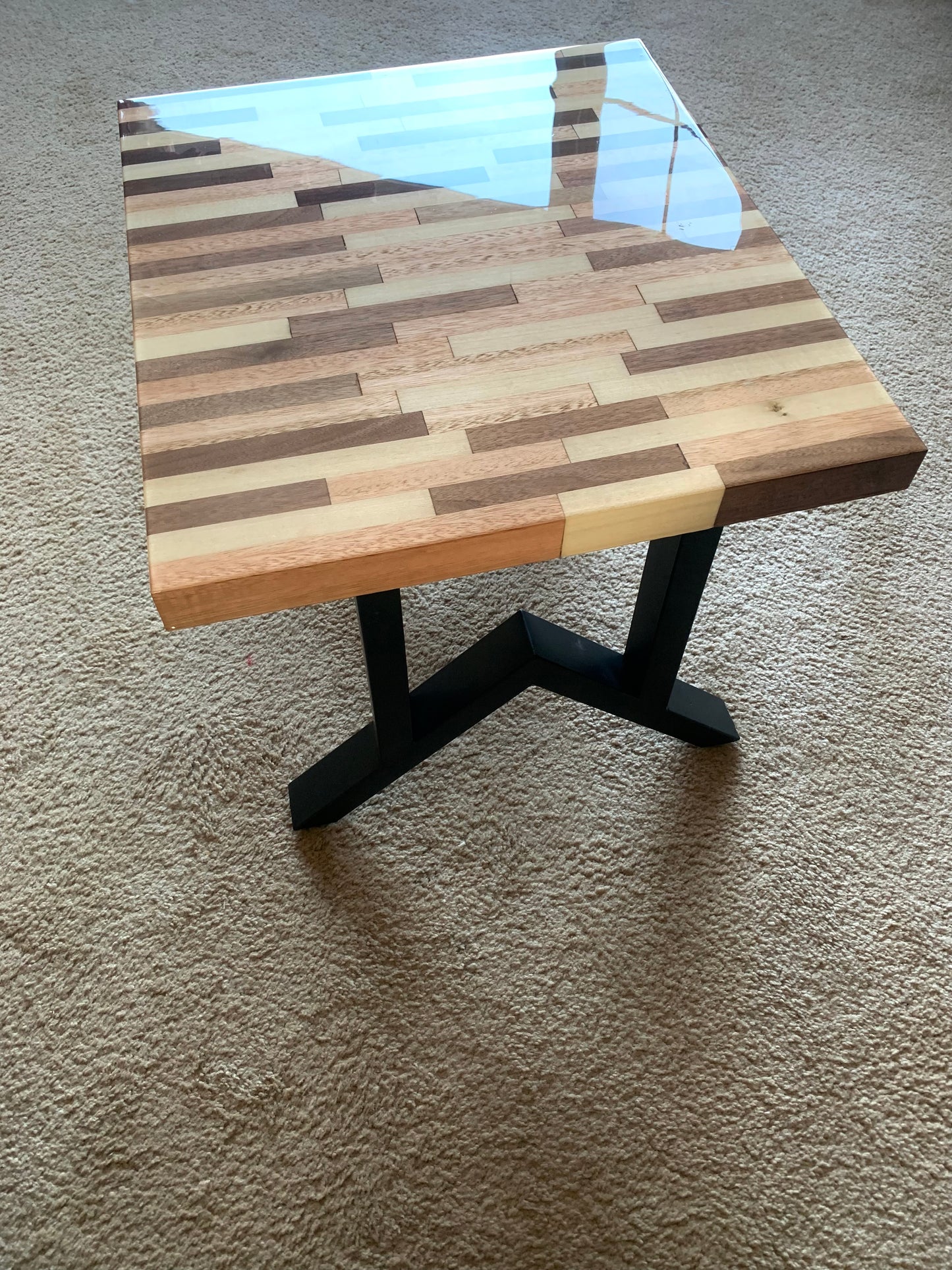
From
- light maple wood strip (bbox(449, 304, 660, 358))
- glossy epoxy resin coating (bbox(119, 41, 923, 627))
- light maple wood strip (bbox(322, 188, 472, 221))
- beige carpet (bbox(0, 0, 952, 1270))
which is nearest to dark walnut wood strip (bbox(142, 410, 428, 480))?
glossy epoxy resin coating (bbox(119, 41, 923, 627))

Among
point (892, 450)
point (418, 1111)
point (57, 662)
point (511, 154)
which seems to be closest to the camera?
point (892, 450)

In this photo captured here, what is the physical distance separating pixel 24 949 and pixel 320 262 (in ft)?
2.32

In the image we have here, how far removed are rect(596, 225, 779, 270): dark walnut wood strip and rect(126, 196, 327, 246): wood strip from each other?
10.0 inches

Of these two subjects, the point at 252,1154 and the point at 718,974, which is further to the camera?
the point at 718,974

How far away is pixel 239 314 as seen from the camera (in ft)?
2.94

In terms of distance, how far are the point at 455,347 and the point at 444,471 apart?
0.15m

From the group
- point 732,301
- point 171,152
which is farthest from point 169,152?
point 732,301

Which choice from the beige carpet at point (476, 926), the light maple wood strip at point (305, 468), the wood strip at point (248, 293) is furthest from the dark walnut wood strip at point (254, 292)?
the beige carpet at point (476, 926)

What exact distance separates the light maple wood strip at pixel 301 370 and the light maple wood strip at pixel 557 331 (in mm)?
23

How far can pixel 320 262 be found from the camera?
3.10ft

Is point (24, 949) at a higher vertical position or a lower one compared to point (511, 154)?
lower

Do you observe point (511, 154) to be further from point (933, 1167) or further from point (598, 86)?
point (933, 1167)

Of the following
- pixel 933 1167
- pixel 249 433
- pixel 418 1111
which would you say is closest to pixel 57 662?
pixel 249 433

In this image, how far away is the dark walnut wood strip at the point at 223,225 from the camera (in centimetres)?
98
